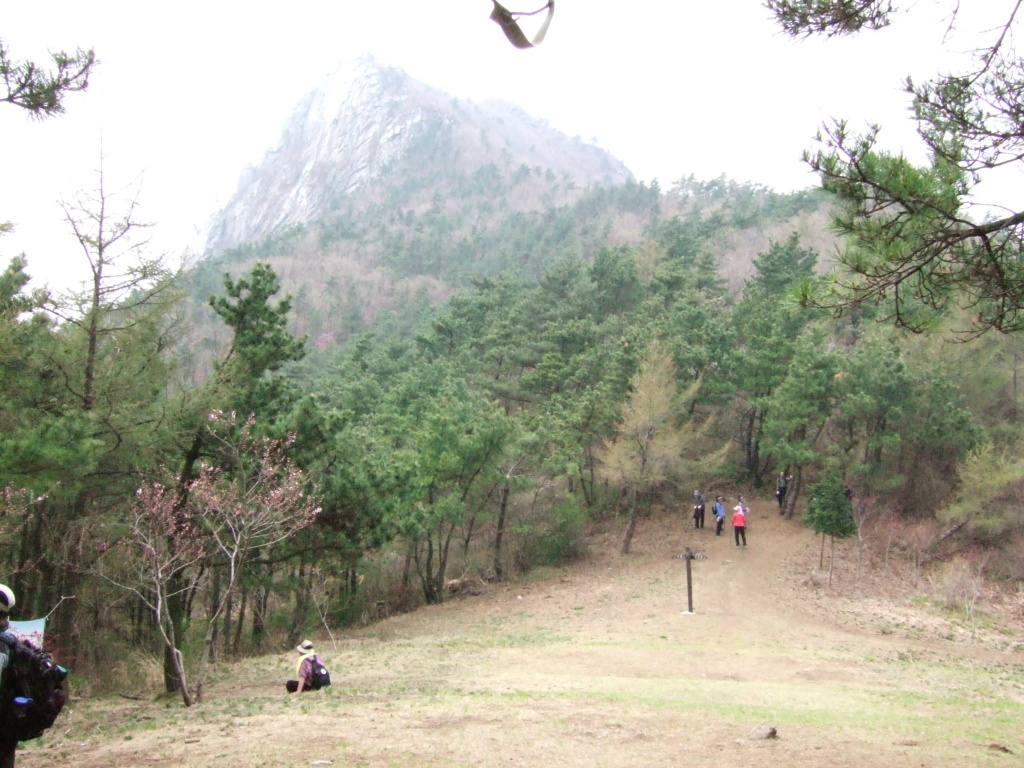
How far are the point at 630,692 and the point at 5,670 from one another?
8.01 metres

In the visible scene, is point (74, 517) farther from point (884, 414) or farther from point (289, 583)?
point (884, 414)

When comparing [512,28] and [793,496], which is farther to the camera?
[793,496]

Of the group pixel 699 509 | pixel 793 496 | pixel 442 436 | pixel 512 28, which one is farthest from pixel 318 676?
pixel 793 496

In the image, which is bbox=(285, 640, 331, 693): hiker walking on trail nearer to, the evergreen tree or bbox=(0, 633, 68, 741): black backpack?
bbox=(0, 633, 68, 741): black backpack

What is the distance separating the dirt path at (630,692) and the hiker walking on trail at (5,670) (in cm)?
236

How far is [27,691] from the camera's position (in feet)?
12.6

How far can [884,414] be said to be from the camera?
85.0 feet

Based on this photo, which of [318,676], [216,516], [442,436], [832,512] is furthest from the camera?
[442,436]

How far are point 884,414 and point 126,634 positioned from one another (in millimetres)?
24482

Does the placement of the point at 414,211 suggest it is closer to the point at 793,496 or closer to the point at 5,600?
the point at 793,496

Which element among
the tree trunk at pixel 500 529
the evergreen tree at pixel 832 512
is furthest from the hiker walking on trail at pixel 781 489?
the tree trunk at pixel 500 529

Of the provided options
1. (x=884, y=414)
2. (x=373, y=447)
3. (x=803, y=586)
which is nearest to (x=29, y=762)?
(x=373, y=447)

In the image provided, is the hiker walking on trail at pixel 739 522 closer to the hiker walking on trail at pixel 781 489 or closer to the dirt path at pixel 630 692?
the dirt path at pixel 630 692

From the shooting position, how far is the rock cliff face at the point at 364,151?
14450 cm
